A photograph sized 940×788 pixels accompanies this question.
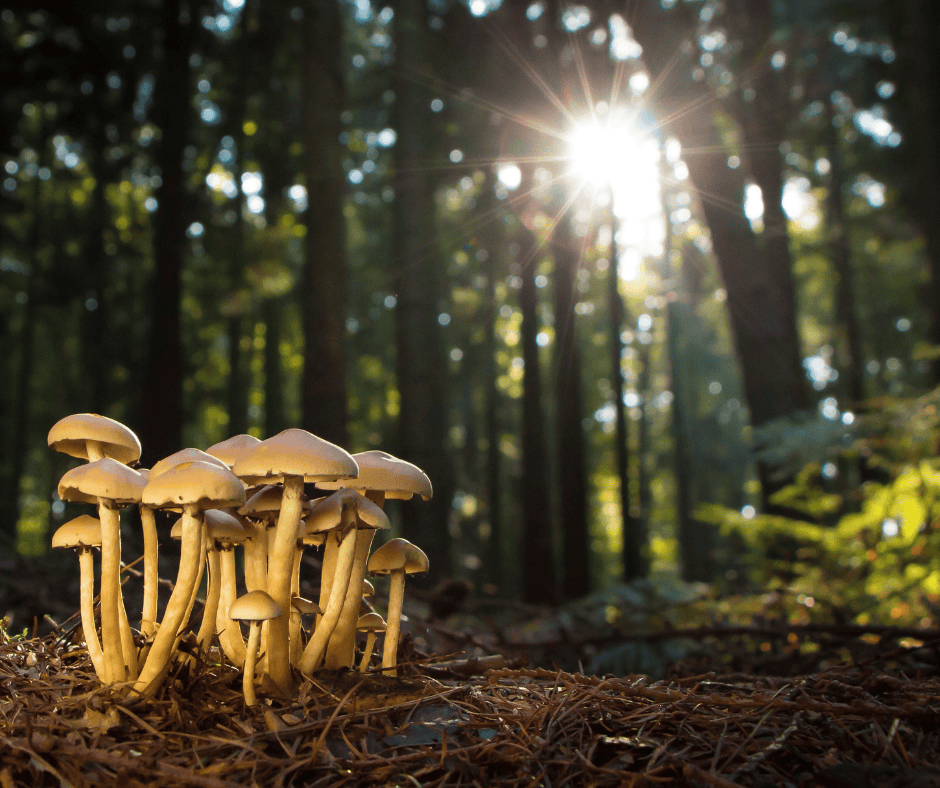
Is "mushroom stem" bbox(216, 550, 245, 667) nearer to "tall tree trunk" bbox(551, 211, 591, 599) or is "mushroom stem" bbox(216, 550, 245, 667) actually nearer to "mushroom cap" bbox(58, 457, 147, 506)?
"mushroom cap" bbox(58, 457, 147, 506)

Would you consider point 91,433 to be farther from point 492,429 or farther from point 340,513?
point 492,429

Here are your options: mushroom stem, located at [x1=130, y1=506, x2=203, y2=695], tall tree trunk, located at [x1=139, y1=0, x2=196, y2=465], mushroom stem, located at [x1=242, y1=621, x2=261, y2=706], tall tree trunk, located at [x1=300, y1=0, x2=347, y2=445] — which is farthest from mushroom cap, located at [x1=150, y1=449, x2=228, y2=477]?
tall tree trunk, located at [x1=139, y1=0, x2=196, y2=465]

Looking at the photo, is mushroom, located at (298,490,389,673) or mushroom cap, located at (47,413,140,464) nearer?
mushroom cap, located at (47,413,140,464)

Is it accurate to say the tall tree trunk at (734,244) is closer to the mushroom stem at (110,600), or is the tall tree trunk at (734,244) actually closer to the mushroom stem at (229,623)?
the mushroom stem at (229,623)

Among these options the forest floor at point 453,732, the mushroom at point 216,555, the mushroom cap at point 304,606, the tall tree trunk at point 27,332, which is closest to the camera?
the forest floor at point 453,732

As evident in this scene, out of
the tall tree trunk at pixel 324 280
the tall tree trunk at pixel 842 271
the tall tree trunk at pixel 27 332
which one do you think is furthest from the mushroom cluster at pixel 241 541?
the tall tree trunk at pixel 842 271

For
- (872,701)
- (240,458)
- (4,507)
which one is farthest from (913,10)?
(4,507)

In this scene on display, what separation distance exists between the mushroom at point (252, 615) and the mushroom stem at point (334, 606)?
196mm

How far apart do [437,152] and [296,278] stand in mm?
6754

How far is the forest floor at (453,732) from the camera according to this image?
1.59 meters

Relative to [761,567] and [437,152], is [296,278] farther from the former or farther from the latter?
[761,567]

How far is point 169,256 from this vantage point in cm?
749

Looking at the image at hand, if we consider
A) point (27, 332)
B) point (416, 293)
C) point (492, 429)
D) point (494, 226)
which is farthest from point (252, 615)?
point (492, 429)

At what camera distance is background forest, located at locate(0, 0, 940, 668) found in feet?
21.0
